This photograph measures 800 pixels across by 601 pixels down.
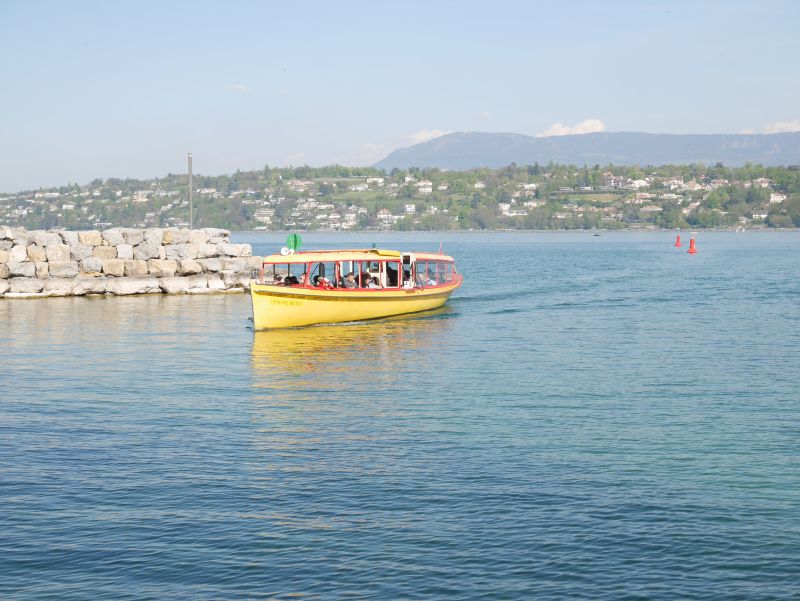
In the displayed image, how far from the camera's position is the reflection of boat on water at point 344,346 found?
1204 inches

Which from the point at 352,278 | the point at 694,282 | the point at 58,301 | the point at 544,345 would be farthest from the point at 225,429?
the point at 694,282

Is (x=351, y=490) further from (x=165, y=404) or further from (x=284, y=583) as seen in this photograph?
(x=165, y=404)

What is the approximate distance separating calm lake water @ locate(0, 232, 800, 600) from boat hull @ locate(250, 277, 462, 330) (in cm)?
287

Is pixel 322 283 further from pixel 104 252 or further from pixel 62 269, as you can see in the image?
pixel 104 252

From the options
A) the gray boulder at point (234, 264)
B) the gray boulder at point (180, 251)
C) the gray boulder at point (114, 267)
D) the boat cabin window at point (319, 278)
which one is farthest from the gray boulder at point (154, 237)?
the boat cabin window at point (319, 278)

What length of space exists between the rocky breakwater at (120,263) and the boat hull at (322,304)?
16.6 metres

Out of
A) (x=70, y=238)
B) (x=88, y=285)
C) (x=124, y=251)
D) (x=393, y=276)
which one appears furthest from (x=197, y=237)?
(x=393, y=276)

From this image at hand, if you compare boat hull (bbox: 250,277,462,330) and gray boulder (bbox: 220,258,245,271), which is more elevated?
gray boulder (bbox: 220,258,245,271)

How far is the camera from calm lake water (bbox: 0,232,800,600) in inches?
532

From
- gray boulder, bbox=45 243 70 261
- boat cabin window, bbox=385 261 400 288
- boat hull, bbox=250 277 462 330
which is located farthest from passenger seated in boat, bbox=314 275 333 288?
gray boulder, bbox=45 243 70 261

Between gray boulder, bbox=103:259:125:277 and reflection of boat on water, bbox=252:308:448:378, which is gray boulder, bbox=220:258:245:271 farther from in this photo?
reflection of boat on water, bbox=252:308:448:378

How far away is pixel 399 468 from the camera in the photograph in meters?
18.4

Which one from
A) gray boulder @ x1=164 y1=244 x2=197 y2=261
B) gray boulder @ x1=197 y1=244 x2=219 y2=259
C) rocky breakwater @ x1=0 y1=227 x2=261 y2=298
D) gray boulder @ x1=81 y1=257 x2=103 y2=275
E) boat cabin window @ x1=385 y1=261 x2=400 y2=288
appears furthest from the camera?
gray boulder @ x1=197 y1=244 x2=219 y2=259

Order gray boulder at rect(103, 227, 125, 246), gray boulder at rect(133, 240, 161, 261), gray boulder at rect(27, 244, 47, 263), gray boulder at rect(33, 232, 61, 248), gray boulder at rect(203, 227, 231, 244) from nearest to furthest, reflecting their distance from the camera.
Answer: gray boulder at rect(27, 244, 47, 263), gray boulder at rect(33, 232, 61, 248), gray boulder at rect(103, 227, 125, 246), gray boulder at rect(133, 240, 161, 261), gray boulder at rect(203, 227, 231, 244)
